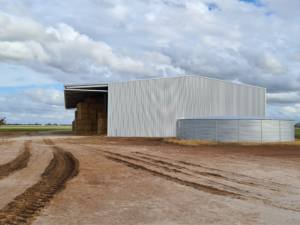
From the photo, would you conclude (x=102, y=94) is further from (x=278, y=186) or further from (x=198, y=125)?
(x=278, y=186)

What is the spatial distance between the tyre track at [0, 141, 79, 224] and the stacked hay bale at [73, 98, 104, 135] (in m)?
29.1

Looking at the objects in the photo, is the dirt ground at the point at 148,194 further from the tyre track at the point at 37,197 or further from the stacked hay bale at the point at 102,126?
the stacked hay bale at the point at 102,126

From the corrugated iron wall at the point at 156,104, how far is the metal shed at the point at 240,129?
5127 millimetres

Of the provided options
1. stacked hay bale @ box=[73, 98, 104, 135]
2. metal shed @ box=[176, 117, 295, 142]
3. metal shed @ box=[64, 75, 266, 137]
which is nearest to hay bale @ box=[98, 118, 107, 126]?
metal shed @ box=[64, 75, 266, 137]

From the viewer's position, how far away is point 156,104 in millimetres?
30703

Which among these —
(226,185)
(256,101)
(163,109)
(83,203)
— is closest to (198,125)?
(163,109)

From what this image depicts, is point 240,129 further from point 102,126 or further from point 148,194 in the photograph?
point 148,194

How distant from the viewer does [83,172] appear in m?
9.80

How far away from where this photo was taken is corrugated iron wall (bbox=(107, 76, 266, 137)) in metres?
30.4

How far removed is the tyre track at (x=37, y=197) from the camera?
5105 millimetres

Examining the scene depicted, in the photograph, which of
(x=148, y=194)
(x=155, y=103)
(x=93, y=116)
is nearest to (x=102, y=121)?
(x=93, y=116)

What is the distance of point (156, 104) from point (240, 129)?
32.6 ft

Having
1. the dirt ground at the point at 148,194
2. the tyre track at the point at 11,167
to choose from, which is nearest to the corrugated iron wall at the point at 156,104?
the tyre track at the point at 11,167

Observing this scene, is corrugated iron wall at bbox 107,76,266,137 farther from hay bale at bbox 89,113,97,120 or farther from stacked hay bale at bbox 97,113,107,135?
hay bale at bbox 89,113,97,120
